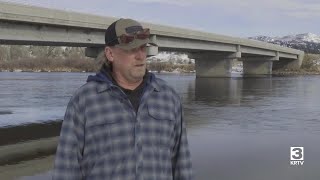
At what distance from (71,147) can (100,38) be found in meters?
36.2

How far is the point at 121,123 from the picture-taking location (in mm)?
2932

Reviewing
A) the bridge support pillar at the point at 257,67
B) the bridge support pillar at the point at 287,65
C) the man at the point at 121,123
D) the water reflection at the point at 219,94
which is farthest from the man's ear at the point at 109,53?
the bridge support pillar at the point at 287,65

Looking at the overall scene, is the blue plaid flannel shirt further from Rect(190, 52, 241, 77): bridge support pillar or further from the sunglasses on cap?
Rect(190, 52, 241, 77): bridge support pillar

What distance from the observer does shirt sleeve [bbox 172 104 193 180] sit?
3.14m

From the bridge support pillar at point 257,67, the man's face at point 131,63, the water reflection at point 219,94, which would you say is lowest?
the water reflection at point 219,94

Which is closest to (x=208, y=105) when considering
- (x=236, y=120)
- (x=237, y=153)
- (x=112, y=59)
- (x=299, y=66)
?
(x=236, y=120)

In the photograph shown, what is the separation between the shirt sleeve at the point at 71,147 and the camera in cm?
291

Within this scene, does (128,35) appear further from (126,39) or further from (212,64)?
(212,64)

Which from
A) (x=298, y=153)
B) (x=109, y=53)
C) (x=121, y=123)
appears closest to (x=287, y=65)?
(x=298, y=153)

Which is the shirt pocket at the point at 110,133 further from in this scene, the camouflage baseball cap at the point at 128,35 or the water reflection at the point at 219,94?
the water reflection at the point at 219,94

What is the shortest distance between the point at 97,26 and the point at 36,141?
22.6 metres

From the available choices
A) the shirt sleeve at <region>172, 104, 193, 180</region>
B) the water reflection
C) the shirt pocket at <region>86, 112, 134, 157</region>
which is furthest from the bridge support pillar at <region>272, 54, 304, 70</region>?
the shirt pocket at <region>86, 112, 134, 157</region>

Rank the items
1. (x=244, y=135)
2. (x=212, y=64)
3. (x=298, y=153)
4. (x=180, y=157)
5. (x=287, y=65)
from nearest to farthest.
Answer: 1. (x=180, y=157)
2. (x=298, y=153)
3. (x=244, y=135)
4. (x=212, y=64)
5. (x=287, y=65)

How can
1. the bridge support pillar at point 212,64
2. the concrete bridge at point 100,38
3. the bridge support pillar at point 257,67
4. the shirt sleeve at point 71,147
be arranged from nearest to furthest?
the shirt sleeve at point 71,147 < the concrete bridge at point 100,38 < the bridge support pillar at point 212,64 < the bridge support pillar at point 257,67
